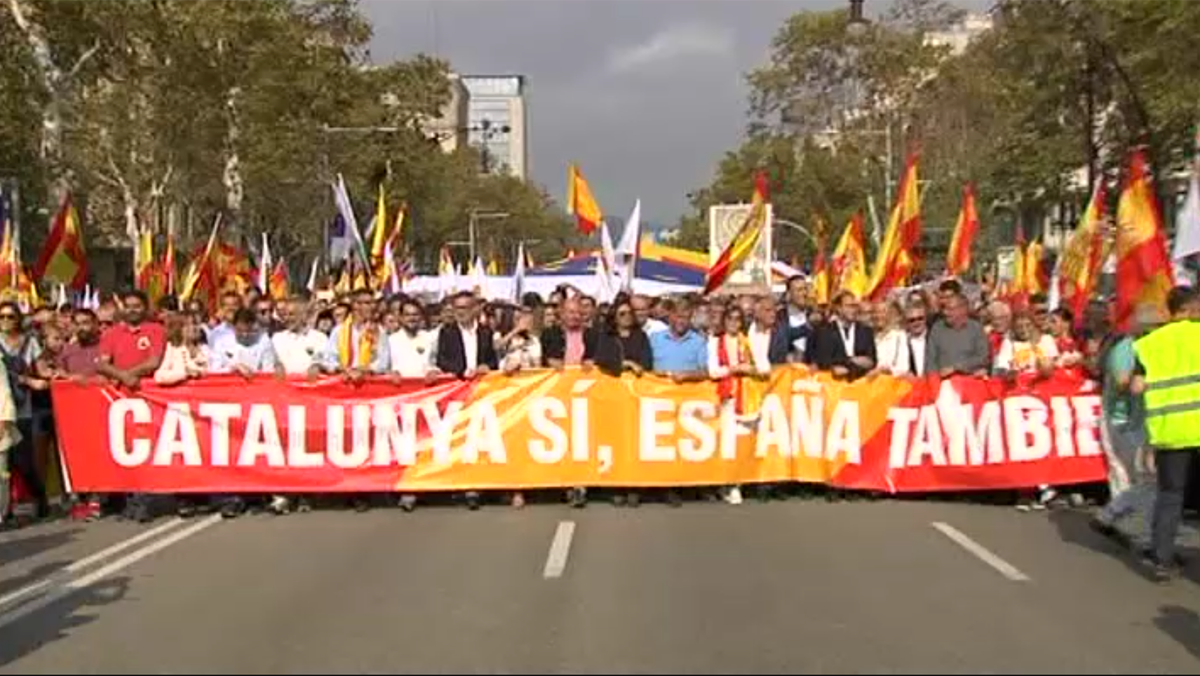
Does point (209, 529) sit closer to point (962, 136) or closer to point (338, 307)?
point (338, 307)

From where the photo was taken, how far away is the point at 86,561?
12.3m

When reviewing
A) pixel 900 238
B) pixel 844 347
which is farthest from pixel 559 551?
pixel 900 238

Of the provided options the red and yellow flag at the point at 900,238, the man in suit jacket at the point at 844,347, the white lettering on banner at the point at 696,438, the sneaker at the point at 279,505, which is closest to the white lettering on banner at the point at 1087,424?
the man in suit jacket at the point at 844,347

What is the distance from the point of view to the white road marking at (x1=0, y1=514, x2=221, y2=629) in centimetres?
1029

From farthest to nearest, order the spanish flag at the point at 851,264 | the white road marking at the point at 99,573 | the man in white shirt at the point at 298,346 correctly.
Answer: the spanish flag at the point at 851,264 → the man in white shirt at the point at 298,346 → the white road marking at the point at 99,573

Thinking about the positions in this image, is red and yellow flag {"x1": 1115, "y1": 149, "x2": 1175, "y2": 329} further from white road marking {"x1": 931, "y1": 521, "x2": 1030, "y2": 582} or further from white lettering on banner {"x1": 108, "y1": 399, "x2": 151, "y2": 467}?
white lettering on banner {"x1": 108, "y1": 399, "x2": 151, "y2": 467}

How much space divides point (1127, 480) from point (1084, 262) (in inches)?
282

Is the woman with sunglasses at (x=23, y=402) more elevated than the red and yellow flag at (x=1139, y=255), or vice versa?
the red and yellow flag at (x=1139, y=255)

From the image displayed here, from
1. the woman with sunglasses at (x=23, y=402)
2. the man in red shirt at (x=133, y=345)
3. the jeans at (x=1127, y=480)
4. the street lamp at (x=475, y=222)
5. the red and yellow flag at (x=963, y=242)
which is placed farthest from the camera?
the street lamp at (x=475, y=222)

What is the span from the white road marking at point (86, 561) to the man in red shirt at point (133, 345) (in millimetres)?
1371

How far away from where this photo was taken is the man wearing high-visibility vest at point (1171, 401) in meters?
10.7

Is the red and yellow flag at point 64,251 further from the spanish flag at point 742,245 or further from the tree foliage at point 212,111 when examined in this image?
the tree foliage at point 212,111

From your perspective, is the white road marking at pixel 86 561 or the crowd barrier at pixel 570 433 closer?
the white road marking at pixel 86 561

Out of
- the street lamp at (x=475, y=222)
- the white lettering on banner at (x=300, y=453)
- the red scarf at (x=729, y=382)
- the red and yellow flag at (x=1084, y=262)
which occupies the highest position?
the street lamp at (x=475, y=222)
